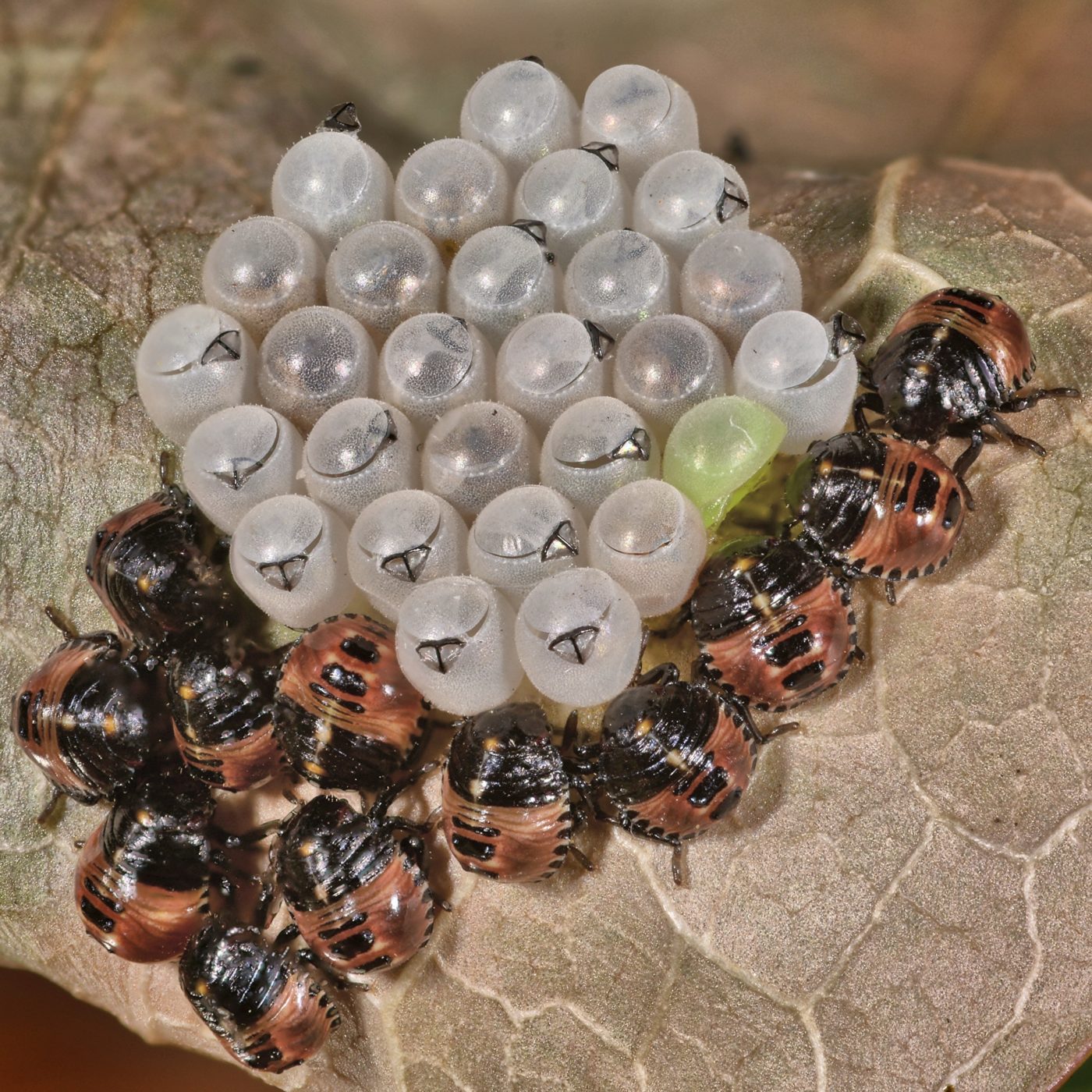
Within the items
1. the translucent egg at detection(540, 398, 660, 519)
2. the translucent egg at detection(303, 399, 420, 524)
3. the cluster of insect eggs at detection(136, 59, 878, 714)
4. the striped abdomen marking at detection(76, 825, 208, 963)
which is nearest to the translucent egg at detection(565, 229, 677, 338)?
the cluster of insect eggs at detection(136, 59, 878, 714)

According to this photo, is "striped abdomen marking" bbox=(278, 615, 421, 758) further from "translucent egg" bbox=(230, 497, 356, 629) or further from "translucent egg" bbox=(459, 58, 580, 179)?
"translucent egg" bbox=(459, 58, 580, 179)

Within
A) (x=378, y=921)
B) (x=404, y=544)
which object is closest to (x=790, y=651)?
(x=404, y=544)

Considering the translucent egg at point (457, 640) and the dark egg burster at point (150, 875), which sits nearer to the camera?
the translucent egg at point (457, 640)

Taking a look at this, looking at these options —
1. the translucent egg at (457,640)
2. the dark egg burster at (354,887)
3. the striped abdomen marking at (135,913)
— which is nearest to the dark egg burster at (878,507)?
the translucent egg at (457,640)

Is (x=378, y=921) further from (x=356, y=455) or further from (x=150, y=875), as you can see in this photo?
(x=356, y=455)

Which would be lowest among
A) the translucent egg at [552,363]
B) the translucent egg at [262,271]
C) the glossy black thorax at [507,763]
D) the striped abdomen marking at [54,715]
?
the striped abdomen marking at [54,715]

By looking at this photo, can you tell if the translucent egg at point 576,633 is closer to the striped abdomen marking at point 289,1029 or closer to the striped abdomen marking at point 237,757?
the striped abdomen marking at point 237,757
